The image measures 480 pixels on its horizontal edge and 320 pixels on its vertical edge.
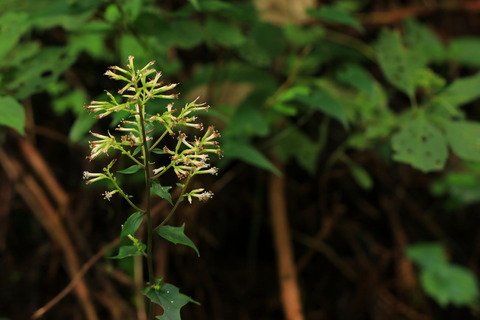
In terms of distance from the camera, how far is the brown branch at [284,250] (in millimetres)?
2188

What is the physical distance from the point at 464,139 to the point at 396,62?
407 mm

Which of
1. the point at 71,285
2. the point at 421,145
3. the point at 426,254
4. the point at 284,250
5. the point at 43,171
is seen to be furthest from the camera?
the point at 426,254

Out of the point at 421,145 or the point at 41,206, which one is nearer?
the point at 421,145

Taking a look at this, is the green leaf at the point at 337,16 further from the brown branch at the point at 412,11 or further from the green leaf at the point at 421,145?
the brown branch at the point at 412,11

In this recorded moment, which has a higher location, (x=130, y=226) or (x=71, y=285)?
(x=130, y=226)

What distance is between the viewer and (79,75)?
253 cm

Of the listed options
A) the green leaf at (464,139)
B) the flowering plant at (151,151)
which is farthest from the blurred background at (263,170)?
the flowering plant at (151,151)

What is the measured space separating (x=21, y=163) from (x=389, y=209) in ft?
5.45

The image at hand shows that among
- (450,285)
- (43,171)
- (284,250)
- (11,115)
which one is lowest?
(450,285)

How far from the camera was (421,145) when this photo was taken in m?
1.78

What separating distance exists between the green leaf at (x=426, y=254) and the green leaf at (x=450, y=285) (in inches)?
0.9

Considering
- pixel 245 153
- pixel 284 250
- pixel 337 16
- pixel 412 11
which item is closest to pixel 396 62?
pixel 337 16

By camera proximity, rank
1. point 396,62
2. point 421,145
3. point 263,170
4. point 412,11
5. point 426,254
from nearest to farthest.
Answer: point 421,145
point 396,62
point 263,170
point 426,254
point 412,11

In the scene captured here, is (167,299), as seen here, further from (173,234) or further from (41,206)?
(41,206)
